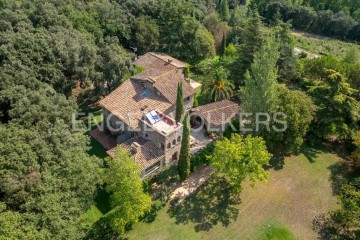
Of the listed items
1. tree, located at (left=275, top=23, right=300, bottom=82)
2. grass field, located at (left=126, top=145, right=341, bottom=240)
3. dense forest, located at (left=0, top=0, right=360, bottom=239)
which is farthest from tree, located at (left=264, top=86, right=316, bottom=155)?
tree, located at (left=275, top=23, right=300, bottom=82)

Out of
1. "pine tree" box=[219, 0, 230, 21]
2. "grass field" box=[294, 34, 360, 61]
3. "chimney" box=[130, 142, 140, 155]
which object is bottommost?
"grass field" box=[294, 34, 360, 61]

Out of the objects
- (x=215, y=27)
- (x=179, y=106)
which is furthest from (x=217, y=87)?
(x=215, y=27)

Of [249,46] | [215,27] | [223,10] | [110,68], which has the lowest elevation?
[223,10]

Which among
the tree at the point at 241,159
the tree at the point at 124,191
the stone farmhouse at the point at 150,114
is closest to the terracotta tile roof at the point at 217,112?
the stone farmhouse at the point at 150,114

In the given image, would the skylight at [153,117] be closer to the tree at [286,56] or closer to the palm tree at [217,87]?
the palm tree at [217,87]

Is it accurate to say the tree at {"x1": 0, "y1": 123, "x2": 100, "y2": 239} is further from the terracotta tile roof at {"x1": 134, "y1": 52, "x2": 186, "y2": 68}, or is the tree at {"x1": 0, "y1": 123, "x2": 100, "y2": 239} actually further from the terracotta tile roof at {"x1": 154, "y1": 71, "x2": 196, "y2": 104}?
the terracotta tile roof at {"x1": 134, "y1": 52, "x2": 186, "y2": 68}

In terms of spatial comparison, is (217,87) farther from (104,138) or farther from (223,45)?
(223,45)

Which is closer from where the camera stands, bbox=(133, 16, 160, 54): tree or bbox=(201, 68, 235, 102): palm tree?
bbox=(201, 68, 235, 102): palm tree
